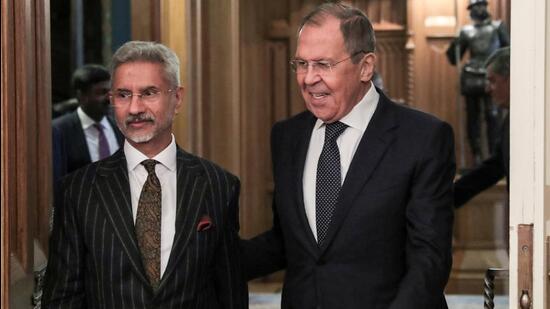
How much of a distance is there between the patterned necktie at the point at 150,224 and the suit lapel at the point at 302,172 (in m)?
0.33

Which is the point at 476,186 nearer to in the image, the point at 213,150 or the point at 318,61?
the point at 213,150

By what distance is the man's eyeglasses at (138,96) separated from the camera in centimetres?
249

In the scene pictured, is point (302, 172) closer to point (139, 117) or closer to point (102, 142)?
point (139, 117)

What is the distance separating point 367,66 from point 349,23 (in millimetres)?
116

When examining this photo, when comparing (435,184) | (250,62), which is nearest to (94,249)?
(435,184)

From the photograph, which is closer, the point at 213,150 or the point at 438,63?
the point at 213,150

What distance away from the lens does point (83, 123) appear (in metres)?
5.37

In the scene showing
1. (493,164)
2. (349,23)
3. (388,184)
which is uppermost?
(349,23)

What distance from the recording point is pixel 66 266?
245 centimetres

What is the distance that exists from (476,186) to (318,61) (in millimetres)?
2420

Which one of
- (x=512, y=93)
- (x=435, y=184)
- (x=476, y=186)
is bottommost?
(x=476, y=186)

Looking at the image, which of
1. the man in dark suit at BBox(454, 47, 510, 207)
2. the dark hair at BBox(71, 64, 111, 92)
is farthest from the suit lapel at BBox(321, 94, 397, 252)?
the dark hair at BBox(71, 64, 111, 92)

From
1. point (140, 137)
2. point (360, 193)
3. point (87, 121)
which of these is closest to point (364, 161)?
point (360, 193)

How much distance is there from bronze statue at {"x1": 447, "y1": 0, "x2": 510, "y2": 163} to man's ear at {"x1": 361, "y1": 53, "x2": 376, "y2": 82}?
453 centimetres
